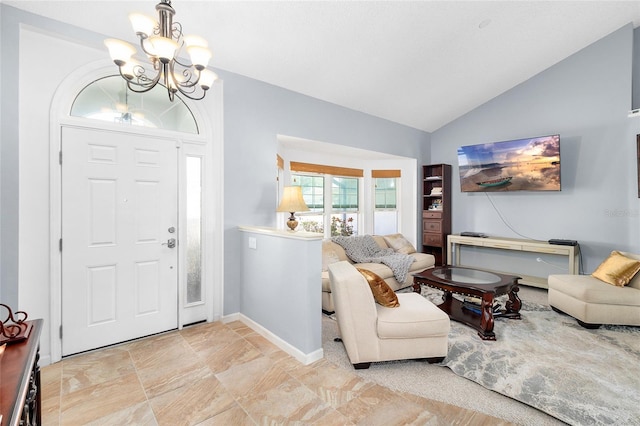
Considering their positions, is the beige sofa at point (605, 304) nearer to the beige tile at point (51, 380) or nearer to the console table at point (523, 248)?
the console table at point (523, 248)

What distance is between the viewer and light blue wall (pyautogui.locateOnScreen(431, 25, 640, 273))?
3.98 meters

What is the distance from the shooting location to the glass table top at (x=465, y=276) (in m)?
3.21

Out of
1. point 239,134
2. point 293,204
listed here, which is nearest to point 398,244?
point 293,204

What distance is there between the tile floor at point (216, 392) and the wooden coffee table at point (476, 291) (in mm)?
1201

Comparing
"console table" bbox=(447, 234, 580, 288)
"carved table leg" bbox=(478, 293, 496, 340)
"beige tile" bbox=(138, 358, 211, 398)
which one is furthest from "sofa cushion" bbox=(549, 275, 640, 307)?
"beige tile" bbox=(138, 358, 211, 398)

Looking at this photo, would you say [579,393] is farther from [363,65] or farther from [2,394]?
[363,65]

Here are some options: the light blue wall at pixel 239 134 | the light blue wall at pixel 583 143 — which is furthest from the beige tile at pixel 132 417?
the light blue wall at pixel 583 143

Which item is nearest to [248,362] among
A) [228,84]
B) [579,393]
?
[579,393]

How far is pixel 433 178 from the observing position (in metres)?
5.70

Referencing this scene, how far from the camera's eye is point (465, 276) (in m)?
3.43

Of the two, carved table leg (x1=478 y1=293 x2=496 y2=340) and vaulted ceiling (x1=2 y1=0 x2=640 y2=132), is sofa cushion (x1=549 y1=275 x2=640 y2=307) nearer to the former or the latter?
carved table leg (x1=478 y1=293 x2=496 y2=340)

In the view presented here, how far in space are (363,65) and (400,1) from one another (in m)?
0.87

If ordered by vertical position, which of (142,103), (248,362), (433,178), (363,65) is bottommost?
(248,362)

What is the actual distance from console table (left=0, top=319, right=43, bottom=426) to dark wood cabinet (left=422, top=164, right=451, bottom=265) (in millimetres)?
5430
